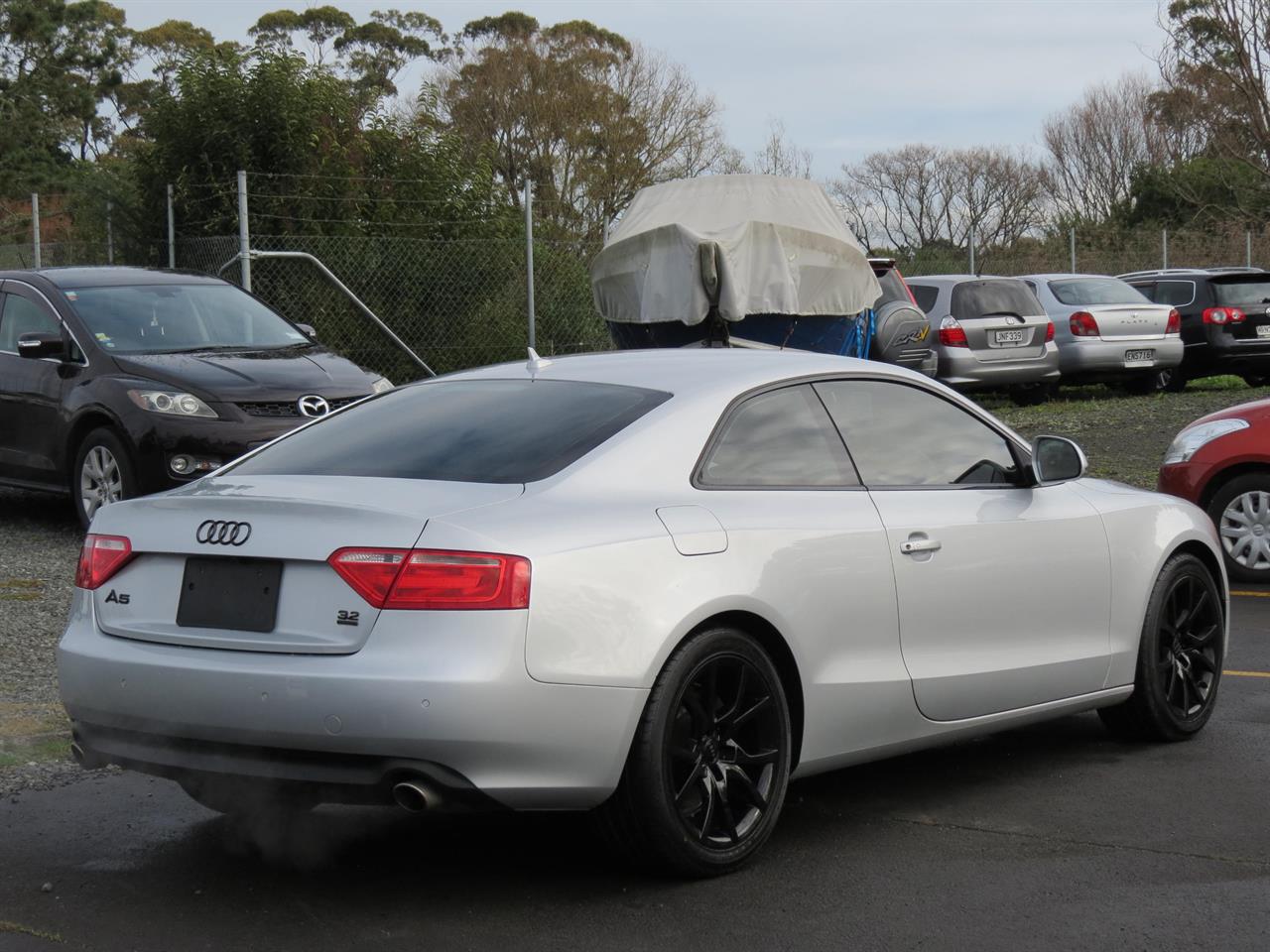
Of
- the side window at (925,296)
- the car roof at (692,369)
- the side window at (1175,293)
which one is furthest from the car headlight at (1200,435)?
the side window at (1175,293)

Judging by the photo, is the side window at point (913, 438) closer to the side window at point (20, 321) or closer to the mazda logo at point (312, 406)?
the mazda logo at point (312, 406)

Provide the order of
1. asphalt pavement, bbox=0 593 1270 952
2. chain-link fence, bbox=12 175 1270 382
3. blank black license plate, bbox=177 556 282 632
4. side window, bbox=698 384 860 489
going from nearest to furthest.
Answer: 1. asphalt pavement, bbox=0 593 1270 952
2. blank black license plate, bbox=177 556 282 632
3. side window, bbox=698 384 860 489
4. chain-link fence, bbox=12 175 1270 382

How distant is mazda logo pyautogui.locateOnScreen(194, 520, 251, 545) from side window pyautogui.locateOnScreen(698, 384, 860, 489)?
4.11 ft

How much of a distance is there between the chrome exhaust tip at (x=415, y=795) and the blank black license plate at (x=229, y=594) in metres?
0.53

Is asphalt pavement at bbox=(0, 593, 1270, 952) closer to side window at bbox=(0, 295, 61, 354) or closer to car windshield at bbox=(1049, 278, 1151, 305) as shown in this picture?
side window at bbox=(0, 295, 61, 354)

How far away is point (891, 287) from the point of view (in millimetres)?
18156

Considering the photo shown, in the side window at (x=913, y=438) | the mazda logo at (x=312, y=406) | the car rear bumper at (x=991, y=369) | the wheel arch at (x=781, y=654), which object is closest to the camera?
the wheel arch at (x=781, y=654)

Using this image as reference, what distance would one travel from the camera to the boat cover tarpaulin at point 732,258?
14.3 metres

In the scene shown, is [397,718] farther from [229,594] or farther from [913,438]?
[913,438]

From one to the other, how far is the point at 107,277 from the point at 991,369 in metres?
11.4

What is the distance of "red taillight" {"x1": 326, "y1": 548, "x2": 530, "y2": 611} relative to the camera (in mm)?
4141

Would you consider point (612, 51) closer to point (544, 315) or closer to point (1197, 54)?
point (1197, 54)

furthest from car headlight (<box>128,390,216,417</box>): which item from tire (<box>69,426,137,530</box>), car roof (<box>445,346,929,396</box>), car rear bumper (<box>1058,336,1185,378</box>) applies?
car rear bumper (<box>1058,336,1185,378</box>)

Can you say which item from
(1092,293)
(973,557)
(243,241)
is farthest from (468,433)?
(1092,293)
